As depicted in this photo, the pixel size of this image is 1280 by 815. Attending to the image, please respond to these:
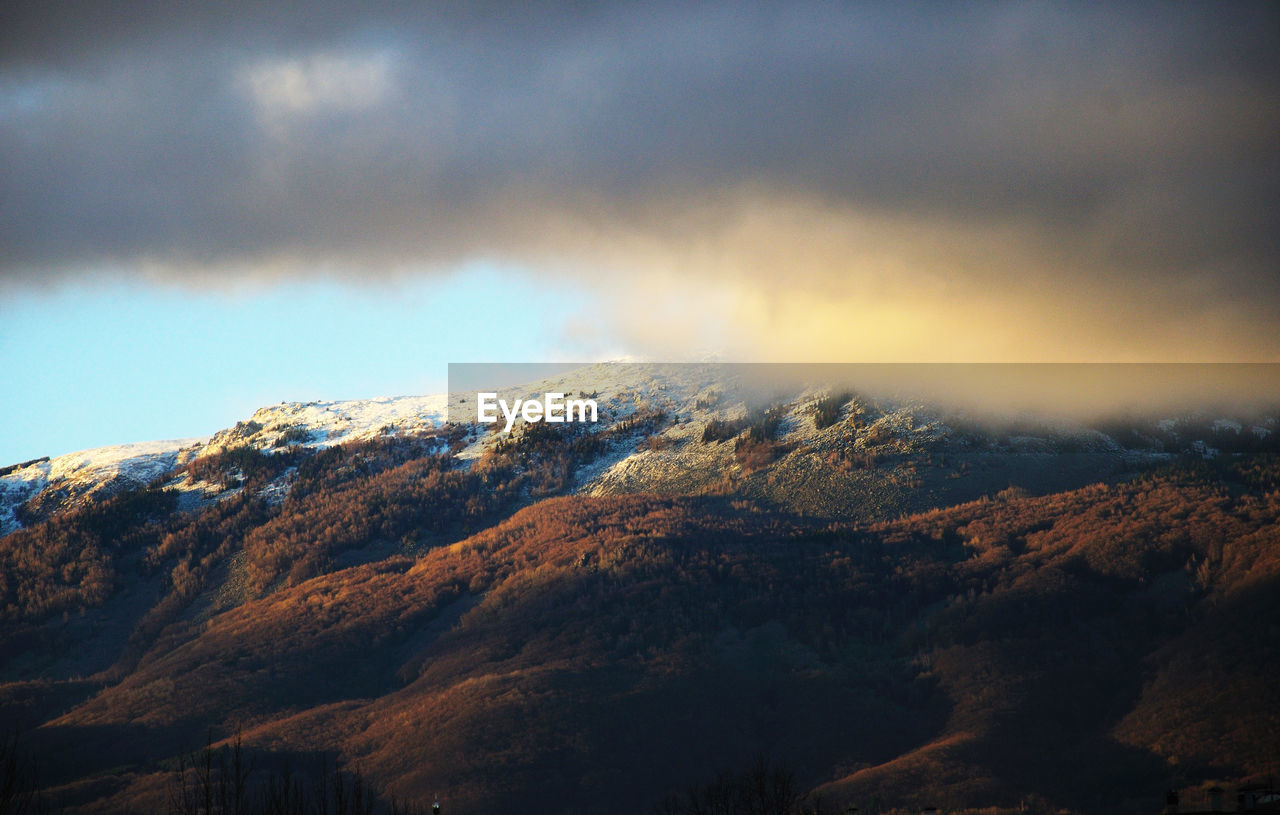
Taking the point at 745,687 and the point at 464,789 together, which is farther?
the point at 745,687

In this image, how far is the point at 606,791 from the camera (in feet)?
384

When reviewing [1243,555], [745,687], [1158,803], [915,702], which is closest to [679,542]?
[745,687]

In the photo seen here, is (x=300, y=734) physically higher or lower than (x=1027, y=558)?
lower

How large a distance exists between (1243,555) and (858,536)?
60.2 m

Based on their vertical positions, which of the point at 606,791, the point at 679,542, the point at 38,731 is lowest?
the point at 38,731

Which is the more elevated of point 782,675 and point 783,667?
point 783,667

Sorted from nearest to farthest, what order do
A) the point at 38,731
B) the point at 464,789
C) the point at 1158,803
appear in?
the point at 1158,803 < the point at 464,789 < the point at 38,731

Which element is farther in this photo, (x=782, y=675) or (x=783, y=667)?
(x=783, y=667)

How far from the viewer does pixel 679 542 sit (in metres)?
190

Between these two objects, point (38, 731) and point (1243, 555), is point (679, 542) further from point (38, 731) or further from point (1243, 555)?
point (38, 731)

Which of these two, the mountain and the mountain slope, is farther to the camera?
the mountain slope

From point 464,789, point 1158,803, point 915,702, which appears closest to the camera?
point 1158,803

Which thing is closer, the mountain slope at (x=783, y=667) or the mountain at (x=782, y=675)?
the mountain at (x=782, y=675)

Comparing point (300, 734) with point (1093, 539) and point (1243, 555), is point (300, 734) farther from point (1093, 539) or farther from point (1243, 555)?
point (1243, 555)
